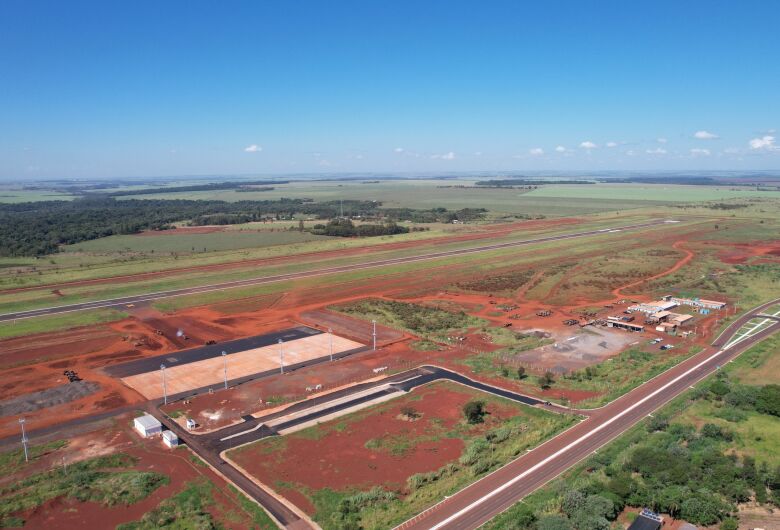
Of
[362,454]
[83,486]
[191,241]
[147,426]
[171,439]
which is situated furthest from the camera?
[191,241]

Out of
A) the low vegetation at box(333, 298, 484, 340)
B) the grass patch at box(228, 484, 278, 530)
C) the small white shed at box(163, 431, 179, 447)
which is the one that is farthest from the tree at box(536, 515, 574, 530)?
the low vegetation at box(333, 298, 484, 340)

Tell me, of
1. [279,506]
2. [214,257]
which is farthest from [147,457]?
[214,257]

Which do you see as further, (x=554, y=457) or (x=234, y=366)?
(x=234, y=366)

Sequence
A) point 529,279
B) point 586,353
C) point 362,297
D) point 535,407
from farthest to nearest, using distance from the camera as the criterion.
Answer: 1. point 529,279
2. point 362,297
3. point 586,353
4. point 535,407

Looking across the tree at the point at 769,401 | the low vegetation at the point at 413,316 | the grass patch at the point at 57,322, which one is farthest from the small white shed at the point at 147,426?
the tree at the point at 769,401

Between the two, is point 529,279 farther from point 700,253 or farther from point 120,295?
point 120,295

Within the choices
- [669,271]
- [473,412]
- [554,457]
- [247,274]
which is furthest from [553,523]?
[669,271]

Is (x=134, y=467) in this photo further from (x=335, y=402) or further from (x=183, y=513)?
(x=335, y=402)
